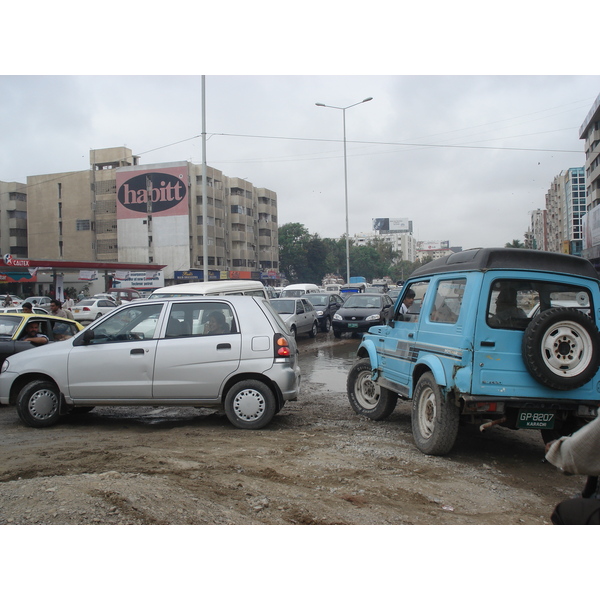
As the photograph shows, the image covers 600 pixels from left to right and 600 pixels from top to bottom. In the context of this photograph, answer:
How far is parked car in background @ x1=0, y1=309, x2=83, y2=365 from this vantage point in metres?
9.59

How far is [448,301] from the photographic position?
240 inches

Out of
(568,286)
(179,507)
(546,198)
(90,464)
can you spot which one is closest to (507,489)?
(568,286)

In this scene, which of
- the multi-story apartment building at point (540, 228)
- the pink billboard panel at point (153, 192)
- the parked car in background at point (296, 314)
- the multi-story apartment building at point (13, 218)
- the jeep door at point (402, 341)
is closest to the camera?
the jeep door at point (402, 341)

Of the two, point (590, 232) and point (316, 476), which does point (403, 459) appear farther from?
point (590, 232)

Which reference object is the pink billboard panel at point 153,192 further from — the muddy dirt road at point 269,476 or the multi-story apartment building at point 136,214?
the muddy dirt road at point 269,476

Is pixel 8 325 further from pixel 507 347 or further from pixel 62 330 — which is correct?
pixel 507 347

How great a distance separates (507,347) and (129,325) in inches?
181

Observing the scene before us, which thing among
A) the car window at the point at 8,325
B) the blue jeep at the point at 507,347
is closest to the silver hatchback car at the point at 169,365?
the blue jeep at the point at 507,347

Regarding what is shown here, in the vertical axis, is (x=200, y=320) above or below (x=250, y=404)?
above

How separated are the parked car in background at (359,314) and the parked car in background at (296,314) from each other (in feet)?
3.55

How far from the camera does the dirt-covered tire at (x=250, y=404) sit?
7078mm

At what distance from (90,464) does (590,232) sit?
145ft

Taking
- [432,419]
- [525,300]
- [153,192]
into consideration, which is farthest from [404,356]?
[153,192]

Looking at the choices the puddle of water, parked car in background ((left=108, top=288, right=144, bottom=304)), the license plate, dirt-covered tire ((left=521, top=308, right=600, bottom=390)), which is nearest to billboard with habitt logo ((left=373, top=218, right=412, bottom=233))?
parked car in background ((left=108, top=288, right=144, bottom=304))
